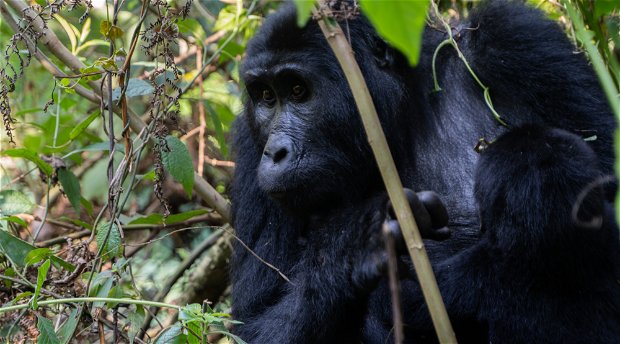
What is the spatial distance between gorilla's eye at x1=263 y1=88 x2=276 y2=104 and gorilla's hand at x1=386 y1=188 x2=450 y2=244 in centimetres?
108

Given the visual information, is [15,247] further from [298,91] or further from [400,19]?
[400,19]

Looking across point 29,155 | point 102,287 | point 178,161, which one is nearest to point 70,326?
point 102,287

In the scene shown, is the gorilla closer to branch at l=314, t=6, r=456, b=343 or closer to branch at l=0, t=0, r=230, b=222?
branch at l=0, t=0, r=230, b=222

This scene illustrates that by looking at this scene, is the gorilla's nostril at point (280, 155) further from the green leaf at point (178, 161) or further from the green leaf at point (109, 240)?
the green leaf at point (109, 240)

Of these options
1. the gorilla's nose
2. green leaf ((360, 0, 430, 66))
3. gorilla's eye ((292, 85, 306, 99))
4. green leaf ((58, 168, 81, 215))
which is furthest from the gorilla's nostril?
green leaf ((360, 0, 430, 66))

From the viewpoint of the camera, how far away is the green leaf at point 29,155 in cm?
393

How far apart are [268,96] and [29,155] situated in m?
1.18

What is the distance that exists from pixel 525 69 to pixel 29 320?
233 centimetres

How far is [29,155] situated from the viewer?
3971 mm

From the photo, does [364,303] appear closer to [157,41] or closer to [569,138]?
[569,138]

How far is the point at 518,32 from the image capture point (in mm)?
3645

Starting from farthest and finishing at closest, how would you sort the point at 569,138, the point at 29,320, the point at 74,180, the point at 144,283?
the point at 144,283 → the point at 74,180 → the point at 29,320 → the point at 569,138

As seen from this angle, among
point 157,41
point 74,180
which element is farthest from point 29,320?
point 157,41

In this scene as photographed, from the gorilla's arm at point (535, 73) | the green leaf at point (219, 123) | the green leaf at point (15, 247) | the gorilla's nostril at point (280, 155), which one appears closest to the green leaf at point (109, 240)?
the green leaf at point (15, 247)
